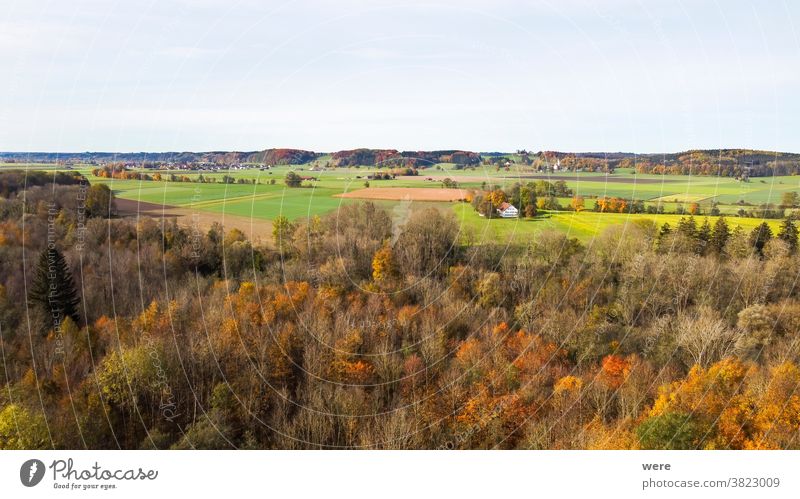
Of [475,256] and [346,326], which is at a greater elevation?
[475,256]

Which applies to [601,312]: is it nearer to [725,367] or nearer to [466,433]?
[725,367]

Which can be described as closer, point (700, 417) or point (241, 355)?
point (700, 417)

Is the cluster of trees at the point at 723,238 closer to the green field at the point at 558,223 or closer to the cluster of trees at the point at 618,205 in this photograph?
the green field at the point at 558,223

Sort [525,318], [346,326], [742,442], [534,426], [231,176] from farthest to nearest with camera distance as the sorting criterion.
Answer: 1. [231,176]
2. [525,318]
3. [346,326]
4. [534,426]
5. [742,442]

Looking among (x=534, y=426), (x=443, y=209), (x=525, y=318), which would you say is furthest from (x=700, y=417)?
(x=443, y=209)
